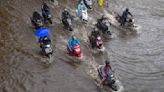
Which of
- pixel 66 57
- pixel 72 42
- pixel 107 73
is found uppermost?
pixel 72 42

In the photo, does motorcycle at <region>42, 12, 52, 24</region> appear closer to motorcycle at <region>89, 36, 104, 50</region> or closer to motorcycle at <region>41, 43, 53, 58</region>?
motorcycle at <region>89, 36, 104, 50</region>

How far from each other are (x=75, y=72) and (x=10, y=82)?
3.26m

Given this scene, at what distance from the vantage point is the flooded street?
13.3 m

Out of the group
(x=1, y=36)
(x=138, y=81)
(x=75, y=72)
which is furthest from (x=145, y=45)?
(x=1, y=36)

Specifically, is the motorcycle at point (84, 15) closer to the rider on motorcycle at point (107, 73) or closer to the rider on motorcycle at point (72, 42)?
the rider on motorcycle at point (72, 42)

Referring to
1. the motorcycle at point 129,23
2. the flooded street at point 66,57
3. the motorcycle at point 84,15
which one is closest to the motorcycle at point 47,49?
the flooded street at point 66,57

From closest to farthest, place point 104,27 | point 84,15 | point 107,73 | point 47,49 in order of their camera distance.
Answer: point 107,73 → point 47,49 → point 104,27 → point 84,15

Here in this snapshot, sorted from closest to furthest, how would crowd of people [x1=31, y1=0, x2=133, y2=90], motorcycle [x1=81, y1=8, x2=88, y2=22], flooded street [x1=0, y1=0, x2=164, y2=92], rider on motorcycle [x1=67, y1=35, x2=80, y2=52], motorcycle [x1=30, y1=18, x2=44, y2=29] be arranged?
crowd of people [x1=31, y1=0, x2=133, y2=90] < flooded street [x1=0, y1=0, x2=164, y2=92] < rider on motorcycle [x1=67, y1=35, x2=80, y2=52] < motorcycle [x1=30, y1=18, x2=44, y2=29] < motorcycle [x1=81, y1=8, x2=88, y2=22]

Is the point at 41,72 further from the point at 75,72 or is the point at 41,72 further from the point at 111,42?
the point at 111,42

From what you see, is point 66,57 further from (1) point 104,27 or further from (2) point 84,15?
(2) point 84,15

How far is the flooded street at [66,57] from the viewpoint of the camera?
43.8ft

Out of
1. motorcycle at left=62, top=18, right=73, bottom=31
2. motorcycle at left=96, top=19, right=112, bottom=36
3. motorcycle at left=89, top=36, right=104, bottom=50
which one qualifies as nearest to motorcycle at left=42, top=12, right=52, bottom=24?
motorcycle at left=62, top=18, right=73, bottom=31

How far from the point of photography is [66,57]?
15656 millimetres

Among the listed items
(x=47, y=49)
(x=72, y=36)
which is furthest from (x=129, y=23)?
(x=47, y=49)
